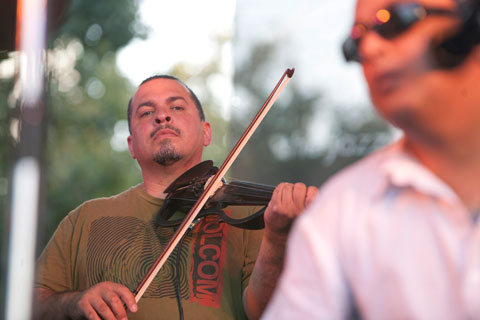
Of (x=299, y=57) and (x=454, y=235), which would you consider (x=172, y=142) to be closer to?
(x=454, y=235)

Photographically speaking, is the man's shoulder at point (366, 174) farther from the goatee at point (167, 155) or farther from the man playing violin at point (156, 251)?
the goatee at point (167, 155)

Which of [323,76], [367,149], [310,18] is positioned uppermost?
[310,18]

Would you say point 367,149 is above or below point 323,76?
below

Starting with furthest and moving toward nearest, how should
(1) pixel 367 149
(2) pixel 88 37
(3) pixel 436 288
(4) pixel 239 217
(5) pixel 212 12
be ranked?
1. (2) pixel 88 37
2. (5) pixel 212 12
3. (1) pixel 367 149
4. (4) pixel 239 217
5. (3) pixel 436 288

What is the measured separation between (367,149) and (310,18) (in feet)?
4.98

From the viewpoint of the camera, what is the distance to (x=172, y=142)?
1.66 m

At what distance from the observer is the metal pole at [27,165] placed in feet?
4.30

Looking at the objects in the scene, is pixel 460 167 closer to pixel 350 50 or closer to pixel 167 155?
pixel 350 50

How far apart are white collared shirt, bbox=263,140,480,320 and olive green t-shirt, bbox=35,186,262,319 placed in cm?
86

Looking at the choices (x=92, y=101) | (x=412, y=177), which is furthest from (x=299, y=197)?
(x=92, y=101)

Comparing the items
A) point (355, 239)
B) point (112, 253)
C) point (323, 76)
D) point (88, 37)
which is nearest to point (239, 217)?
point (112, 253)

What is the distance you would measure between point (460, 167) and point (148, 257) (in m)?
1.05

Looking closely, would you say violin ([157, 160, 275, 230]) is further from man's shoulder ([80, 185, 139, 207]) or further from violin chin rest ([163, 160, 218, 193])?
man's shoulder ([80, 185, 139, 207])

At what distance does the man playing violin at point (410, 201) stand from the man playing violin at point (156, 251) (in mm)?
648
